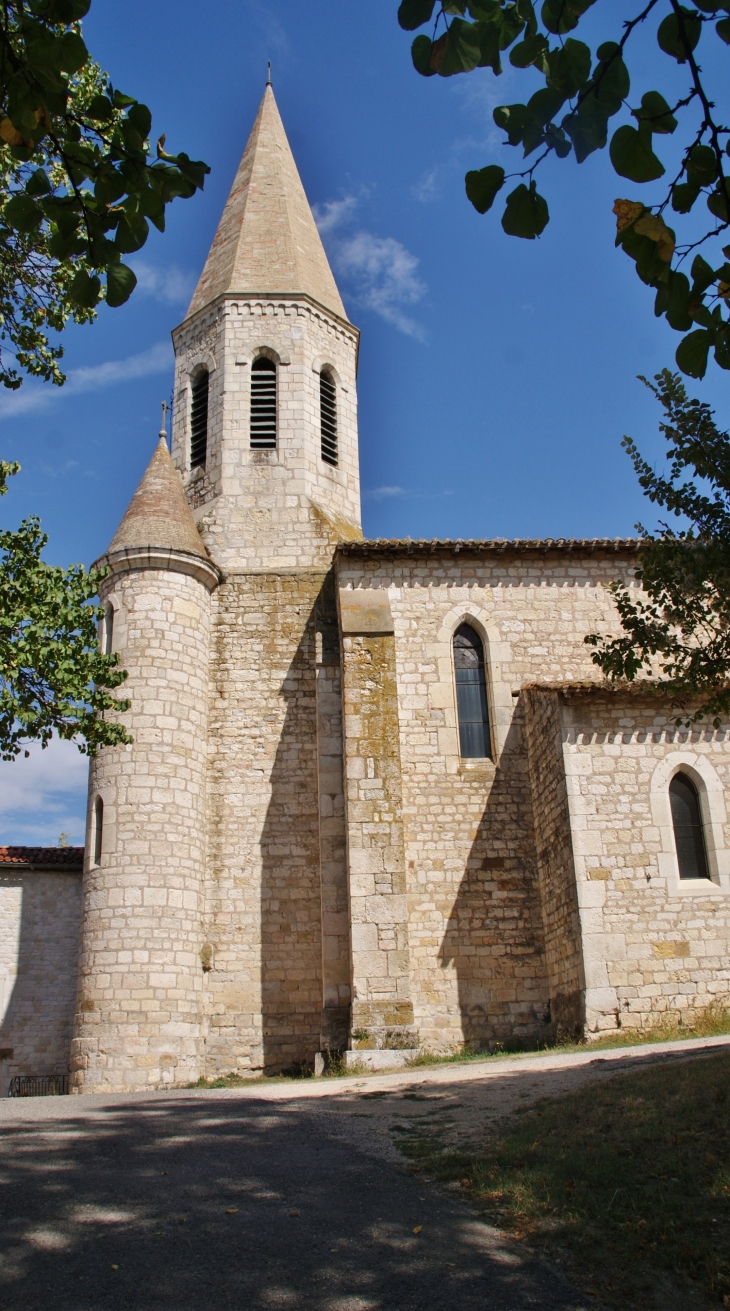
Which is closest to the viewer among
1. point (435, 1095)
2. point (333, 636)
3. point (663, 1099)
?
point (663, 1099)

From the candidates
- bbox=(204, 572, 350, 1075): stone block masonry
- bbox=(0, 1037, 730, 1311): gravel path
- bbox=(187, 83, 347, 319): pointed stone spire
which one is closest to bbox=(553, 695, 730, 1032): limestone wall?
bbox=(0, 1037, 730, 1311): gravel path

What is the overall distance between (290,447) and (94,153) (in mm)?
15854

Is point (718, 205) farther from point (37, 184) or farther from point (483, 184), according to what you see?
point (37, 184)

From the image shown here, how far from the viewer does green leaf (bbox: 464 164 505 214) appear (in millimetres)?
3465

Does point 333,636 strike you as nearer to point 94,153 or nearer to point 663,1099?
point 663,1099

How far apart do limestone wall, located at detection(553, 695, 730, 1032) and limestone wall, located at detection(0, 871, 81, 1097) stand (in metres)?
9.23

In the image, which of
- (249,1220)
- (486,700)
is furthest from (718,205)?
(486,700)

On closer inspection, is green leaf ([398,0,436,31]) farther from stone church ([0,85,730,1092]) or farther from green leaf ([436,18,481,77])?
stone church ([0,85,730,1092])

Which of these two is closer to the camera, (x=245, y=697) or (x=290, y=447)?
(x=245, y=697)

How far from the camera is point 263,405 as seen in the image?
789 inches

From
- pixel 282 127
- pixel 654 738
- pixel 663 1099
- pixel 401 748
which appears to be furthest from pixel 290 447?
pixel 663 1099

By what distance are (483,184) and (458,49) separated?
557mm

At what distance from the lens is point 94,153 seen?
389 centimetres

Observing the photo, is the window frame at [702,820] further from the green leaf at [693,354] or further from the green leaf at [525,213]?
the green leaf at [525,213]
